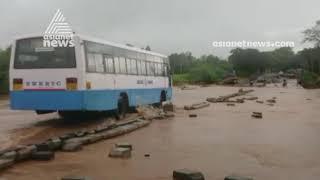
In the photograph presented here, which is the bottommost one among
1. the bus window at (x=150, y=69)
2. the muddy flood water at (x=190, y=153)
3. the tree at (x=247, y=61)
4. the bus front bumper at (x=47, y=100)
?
the muddy flood water at (x=190, y=153)

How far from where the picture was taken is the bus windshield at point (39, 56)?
14.9m

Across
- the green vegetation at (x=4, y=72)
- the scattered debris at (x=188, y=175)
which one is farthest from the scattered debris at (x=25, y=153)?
the green vegetation at (x=4, y=72)

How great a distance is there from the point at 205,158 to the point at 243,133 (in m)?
4.70

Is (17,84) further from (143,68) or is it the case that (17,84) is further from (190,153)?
(190,153)

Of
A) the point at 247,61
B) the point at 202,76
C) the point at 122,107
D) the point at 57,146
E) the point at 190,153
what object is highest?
the point at 247,61

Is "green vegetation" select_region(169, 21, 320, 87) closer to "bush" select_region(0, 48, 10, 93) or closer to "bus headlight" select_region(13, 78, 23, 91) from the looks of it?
"bush" select_region(0, 48, 10, 93)

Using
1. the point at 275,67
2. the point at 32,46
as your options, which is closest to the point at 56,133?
the point at 32,46

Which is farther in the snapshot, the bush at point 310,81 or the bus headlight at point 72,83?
the bush at point 310,81

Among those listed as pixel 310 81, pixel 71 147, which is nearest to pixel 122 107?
pixel 71 147

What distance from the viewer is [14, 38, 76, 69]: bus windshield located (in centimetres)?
1495

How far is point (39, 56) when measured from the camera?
1515 centimetres

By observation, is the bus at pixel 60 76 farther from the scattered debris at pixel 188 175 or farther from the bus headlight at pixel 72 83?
the scattered debris at pixel 188 175

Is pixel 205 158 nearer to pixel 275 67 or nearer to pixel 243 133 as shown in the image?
pixel 243 133

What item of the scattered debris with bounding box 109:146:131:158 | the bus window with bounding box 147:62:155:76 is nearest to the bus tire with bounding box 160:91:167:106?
the bus window with bounding box 147:62:155:76
